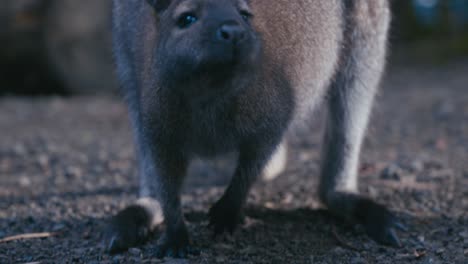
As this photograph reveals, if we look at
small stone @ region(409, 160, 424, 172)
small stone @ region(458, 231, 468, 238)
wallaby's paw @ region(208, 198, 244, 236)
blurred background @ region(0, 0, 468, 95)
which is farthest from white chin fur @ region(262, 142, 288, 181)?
blurred background @ region(0, 0, 468, 95)

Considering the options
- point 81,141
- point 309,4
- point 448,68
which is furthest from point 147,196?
point 448,68

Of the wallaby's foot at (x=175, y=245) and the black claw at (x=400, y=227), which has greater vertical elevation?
the wallaby's foot at (x=175, y=245)

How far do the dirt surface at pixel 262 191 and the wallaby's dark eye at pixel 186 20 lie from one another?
1296 mm

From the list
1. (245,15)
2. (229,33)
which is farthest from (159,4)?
(229,33)

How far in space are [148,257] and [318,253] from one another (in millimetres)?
989

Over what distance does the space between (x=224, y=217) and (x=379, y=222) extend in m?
1.04

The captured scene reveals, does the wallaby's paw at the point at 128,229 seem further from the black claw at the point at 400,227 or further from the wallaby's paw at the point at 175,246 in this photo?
the black claw at the point at 400,227

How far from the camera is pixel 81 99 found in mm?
10023

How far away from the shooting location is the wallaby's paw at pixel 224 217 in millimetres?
3854

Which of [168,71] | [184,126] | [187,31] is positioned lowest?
[184,126]

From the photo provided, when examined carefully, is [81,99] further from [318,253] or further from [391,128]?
[318,253]

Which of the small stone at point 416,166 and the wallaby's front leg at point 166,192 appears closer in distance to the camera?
the wallaby's front leg at point 166,192

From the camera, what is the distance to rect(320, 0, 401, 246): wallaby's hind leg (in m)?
4.72

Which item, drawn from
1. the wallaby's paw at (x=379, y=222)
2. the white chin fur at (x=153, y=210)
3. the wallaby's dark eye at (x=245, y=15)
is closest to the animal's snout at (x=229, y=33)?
the wallaby's dark eye at (x=245, y=15)
